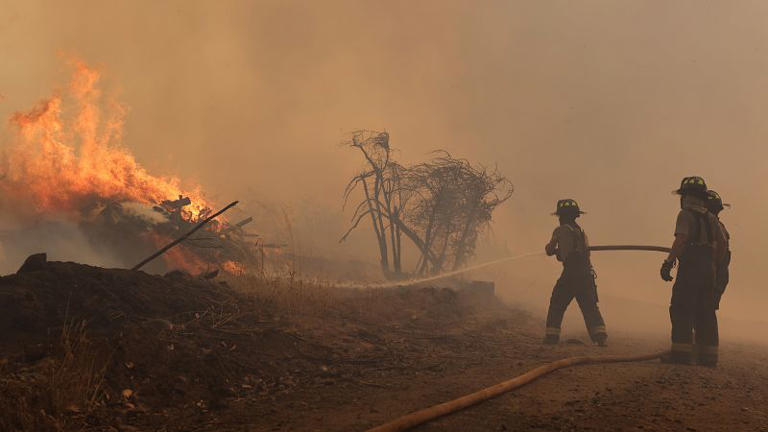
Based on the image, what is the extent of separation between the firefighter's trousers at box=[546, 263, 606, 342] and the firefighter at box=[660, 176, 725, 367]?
1.85 meters

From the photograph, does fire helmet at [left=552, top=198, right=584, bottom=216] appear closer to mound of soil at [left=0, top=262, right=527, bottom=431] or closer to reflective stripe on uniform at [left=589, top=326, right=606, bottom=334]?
reflective stripe on uniform at [left=589, top=326, right=606, bottom=334]

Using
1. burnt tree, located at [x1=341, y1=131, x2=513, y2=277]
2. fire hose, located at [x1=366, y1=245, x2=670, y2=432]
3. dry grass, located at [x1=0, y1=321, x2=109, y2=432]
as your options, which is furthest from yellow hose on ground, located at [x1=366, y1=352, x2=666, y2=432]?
burnt tree, located at [x1=341, y1=131, x2=513, y2=277]

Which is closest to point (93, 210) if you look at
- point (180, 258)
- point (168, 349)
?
point (180, 258)

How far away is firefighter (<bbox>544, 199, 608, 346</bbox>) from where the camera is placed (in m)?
9.08

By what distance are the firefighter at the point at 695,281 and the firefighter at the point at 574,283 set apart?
1.84m

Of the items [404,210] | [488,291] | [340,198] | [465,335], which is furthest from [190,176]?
[465,335]

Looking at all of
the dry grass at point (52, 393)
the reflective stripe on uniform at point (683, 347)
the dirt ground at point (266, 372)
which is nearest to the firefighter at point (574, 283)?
the dirt ground at point (266, 372)

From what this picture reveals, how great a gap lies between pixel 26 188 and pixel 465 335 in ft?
37.7

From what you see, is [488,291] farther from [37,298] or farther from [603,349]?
[37,298]

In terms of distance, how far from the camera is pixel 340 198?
3569cm

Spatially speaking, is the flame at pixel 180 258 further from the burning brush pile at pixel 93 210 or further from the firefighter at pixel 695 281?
the firefighter at pixel 695 281

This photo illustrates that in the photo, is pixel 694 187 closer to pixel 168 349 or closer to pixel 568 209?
pixel 568 209

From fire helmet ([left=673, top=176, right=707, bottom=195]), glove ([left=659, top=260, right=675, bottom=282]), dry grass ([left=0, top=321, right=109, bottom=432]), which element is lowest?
dry grass ([left=0, top=321, right=109, bottom=432])

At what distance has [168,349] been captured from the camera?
16.7 ft
